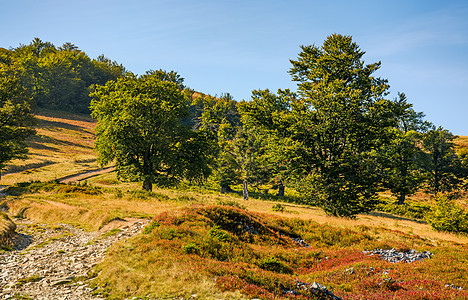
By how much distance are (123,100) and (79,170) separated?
27228mm

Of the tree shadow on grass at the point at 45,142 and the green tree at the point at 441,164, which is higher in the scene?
the green tree at the point at 441,164

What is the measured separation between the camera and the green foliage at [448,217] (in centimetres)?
2575

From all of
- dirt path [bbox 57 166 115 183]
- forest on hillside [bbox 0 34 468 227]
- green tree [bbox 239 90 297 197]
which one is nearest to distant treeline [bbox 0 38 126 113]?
dirt path [bbox 57 166 115 183]

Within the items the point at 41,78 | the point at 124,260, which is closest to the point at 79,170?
the point at 124,260

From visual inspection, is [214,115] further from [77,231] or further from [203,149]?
[77,231]

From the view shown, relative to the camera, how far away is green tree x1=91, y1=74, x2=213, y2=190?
33031 millimetres

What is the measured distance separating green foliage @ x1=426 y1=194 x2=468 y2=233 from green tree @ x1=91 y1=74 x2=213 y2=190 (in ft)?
79.8

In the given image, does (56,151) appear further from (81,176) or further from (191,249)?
(191,249)

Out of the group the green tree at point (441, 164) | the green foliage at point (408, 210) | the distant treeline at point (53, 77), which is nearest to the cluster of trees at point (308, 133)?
the green foliage at point (408, 210)

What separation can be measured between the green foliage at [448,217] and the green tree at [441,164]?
3411 centimetres

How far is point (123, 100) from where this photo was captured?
34812mm

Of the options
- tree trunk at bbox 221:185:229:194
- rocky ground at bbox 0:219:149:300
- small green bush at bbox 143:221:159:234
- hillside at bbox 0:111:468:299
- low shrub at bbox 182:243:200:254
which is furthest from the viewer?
tree trunk at bbox 221:185:229:194

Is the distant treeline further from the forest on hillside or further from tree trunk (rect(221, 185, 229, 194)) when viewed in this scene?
tree trunk (rect(221, 185, 229, 194))

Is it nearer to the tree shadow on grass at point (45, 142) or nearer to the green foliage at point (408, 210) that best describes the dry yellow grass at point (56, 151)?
the tree shadow on grass at point (45, 142)
